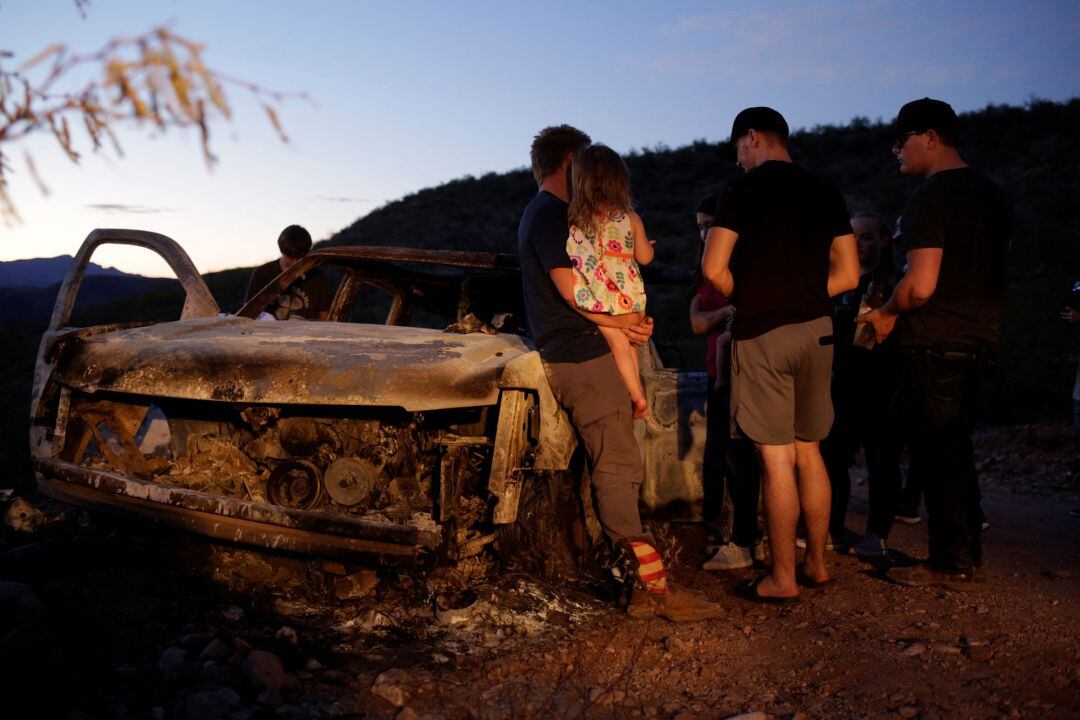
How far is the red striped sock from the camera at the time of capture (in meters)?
3.79

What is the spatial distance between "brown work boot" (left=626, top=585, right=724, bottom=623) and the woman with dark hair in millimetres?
819

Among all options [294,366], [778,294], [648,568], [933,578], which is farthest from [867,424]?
[294,366]

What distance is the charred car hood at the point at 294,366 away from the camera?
3627 mm

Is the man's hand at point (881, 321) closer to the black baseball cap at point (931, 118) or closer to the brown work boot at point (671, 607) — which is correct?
the black baseball cap at point (931, 118)

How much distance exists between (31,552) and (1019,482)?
24.9 feet

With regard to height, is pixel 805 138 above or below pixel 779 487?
above

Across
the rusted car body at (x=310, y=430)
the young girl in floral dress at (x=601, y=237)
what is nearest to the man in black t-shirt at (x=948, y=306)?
the young girl in floral dress at (x=601, y=237)

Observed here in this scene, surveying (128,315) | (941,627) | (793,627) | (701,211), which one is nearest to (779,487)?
(793,627)

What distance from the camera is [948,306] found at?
407cm

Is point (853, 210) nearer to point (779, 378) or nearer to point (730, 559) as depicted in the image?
point (730, 559)

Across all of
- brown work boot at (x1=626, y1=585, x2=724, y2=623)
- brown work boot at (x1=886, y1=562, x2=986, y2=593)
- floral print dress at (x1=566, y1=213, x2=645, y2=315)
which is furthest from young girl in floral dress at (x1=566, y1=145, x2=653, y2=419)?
brown work boot at (x1=886, y1=562, x2=986, y2=593)

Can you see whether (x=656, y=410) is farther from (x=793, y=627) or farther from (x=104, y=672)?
(x=104, y=672)

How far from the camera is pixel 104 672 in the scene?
112 inches

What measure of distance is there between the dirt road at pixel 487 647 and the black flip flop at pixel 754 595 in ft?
0.12
